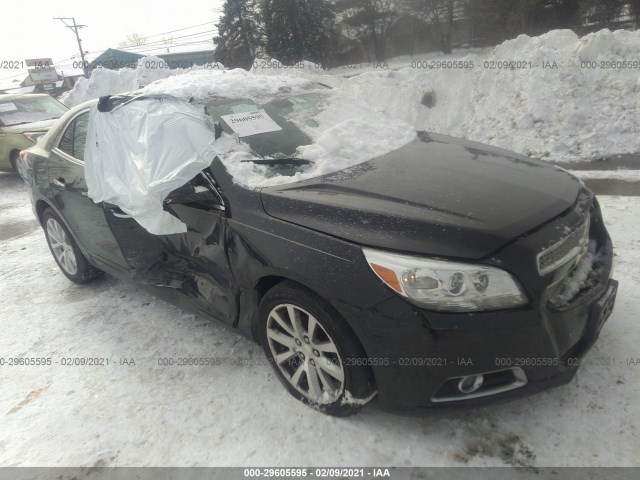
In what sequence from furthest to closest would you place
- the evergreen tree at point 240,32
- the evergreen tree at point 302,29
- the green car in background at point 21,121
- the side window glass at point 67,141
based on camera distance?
the evergreen tree at point 240,32 → the evergreen tree at point 302,29 → the green car in background at point 21,121 → the side window glass at point 67,141

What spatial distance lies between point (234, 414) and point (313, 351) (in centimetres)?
60

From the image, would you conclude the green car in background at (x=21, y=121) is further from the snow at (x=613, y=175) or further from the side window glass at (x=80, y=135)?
the snow at (x=613, y=175)

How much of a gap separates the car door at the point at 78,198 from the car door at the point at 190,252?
0.19 m

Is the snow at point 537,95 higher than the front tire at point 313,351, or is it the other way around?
the snow at point 537,95

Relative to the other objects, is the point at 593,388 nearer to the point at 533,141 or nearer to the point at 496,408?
the point at 496,408

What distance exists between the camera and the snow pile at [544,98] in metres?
6.57

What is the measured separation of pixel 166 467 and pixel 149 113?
2.09m

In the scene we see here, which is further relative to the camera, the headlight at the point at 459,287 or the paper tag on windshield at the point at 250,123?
the paper tag on windshield at the point at 250,123

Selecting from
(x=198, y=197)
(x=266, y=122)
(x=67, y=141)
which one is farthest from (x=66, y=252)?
(x=266, y=122)

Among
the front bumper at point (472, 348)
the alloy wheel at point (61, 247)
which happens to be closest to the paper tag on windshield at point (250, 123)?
the front bumper at point (472, 348)

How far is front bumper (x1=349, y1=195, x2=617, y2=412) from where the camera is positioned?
1.82 m

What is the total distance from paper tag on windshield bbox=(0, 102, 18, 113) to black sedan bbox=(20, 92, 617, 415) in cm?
901

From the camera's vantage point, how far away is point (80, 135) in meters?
3.62

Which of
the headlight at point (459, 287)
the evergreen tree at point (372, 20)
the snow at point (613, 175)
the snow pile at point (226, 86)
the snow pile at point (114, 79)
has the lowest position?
the snow at point (613, 175)
